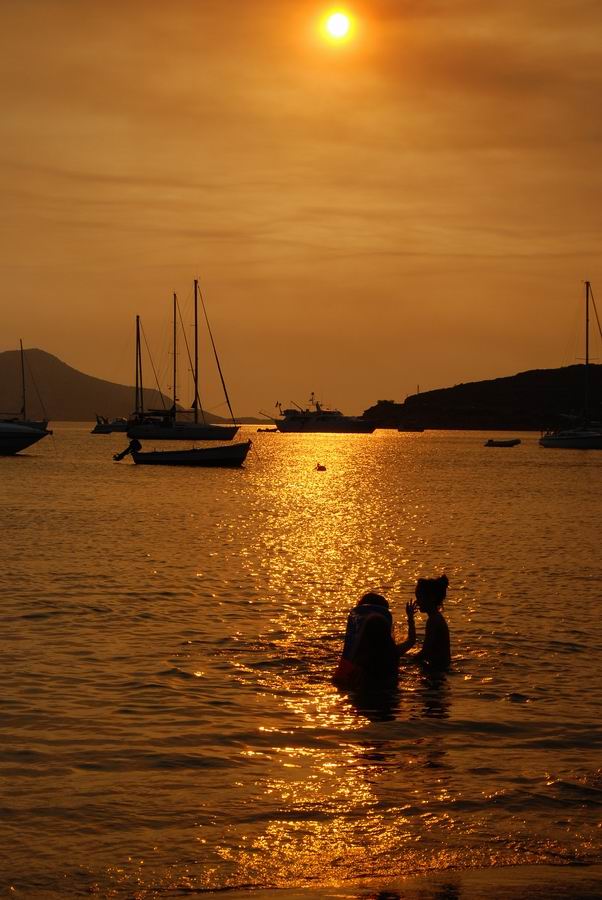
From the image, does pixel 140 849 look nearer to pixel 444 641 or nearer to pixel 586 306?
pixel 444 641

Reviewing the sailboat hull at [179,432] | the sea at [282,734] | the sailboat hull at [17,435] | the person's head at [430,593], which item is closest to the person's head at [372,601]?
the person's head at [430,593]

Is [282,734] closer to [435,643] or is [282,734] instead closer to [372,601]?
[372,601]

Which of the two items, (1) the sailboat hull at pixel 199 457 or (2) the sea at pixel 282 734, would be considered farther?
(1) the sailboat hull at pixel 199 457

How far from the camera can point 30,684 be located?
14586 millimetres

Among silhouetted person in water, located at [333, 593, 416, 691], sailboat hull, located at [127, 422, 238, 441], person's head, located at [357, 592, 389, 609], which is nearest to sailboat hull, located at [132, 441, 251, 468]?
sailboat hull, located at [127, 422, 238, 441]

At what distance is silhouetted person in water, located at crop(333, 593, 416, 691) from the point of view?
46.1ft

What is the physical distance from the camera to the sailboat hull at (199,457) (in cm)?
8419

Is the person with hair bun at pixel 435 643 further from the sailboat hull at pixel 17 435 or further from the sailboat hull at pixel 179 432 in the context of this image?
the sailboat hull at pixel 179 432

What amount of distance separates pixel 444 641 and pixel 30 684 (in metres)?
5.59

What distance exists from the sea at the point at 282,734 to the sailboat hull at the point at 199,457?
53.1 m

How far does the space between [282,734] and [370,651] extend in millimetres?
2251

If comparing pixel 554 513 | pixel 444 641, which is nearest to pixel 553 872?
pixel 444 641

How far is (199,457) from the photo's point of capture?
278ft

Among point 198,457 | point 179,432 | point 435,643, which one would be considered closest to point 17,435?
point 198,457
